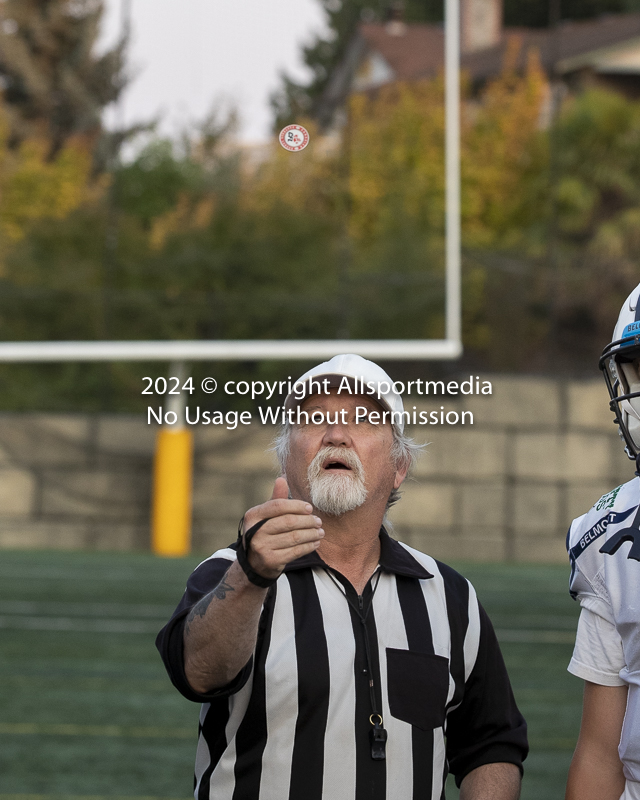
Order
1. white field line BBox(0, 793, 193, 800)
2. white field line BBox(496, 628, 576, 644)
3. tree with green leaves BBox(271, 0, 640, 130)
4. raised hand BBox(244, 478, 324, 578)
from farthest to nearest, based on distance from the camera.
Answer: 1. tree with green leaves BBox(271, 0, 640, 130)
2. white field line BBox(496, 628, 576, 644)
3. white field line BBox(0, 793, 193, 800)
4. raised hand BBox(244, 478, 324, 578)

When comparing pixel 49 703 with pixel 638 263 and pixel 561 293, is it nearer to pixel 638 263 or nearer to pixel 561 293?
pixel 561 293

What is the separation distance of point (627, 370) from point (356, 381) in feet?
1.58

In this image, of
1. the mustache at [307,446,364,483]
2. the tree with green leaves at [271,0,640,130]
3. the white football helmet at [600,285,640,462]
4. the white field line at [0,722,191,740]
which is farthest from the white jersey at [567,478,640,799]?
the tree with green leaves at [271,0,640,130]

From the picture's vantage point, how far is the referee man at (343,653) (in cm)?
170

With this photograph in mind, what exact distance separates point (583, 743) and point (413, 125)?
28.9ft

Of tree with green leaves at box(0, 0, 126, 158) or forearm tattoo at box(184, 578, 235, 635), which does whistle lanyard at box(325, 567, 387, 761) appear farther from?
tree with green leaves at box(0, 0, 126, 158)

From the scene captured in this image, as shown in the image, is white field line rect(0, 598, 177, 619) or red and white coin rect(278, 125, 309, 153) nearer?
red and white coin rect(278, 125, 309, 153)

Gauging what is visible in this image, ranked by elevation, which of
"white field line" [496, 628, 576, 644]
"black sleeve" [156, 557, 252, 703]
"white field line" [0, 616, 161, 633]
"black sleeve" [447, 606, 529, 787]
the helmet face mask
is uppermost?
the helmet face mask

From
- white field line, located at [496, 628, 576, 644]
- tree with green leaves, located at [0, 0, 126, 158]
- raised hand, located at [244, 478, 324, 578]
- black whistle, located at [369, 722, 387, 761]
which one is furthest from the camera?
tree with green leaves, located at [0, 0, 126, 158]

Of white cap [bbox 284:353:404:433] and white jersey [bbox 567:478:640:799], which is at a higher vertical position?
white cap [bbox 284:353:404:433]

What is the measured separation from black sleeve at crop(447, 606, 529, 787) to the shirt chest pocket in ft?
0.33

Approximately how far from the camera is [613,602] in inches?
62.5

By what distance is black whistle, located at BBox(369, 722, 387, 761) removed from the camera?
1.73 metres

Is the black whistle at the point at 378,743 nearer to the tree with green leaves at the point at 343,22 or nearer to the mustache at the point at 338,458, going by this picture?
the mustache at the point at 338,458
